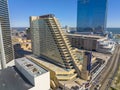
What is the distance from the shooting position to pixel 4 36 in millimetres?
64688

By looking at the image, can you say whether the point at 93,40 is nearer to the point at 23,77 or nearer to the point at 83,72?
the point at 83,72

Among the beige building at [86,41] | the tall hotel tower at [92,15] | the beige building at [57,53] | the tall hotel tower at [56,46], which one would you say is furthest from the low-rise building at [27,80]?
the tall hotel tower at [92,15]

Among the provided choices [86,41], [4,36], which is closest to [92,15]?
[86,41]

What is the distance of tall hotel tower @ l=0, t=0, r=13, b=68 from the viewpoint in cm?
6200

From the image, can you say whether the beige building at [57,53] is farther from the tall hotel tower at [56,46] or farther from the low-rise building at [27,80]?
the low-rise building at [27,80]

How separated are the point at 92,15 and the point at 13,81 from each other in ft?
553

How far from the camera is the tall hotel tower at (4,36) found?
62.0m

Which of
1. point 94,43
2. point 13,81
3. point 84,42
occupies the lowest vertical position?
point 13,81

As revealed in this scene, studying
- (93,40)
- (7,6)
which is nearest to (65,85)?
(7,6)

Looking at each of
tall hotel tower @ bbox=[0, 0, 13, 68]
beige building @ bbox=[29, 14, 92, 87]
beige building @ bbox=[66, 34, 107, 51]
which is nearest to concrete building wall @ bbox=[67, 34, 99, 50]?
beige building @ bbox=[66, 34, 107, 51]

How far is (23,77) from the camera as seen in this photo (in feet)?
145

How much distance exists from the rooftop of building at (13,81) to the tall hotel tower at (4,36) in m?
17.4

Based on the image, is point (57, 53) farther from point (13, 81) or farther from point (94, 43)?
point (94, 43)

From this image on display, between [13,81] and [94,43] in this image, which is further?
[94,43]
